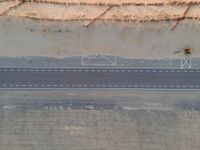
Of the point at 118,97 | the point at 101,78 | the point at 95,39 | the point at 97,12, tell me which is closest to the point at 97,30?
the point at 95,39

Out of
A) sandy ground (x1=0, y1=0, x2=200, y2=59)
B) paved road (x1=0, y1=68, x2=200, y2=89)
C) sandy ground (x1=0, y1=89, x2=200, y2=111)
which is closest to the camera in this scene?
sandy ground (x1=0, y1=89, x2=200, y2=111)

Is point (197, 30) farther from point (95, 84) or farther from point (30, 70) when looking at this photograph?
point (30, 70)

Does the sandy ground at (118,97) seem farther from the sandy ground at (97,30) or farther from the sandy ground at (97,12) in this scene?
the sandy ground at (97,12)

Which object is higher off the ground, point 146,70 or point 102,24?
point 102,24

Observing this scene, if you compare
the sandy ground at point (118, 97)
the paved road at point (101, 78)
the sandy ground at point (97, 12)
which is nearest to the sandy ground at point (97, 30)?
the sandy ground at point (97, 12)

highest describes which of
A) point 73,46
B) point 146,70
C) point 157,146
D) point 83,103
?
point 73,46

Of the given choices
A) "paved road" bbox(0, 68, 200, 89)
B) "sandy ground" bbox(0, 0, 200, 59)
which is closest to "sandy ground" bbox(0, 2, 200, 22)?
"sandy ground" bbox(0, 0, 200, 59)

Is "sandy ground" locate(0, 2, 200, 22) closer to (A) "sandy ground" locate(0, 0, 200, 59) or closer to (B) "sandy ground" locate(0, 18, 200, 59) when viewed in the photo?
(A) "sandy ground" locate(0, 0, 200, 59)

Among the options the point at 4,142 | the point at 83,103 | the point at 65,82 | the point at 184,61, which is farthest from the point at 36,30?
the point at 184,61

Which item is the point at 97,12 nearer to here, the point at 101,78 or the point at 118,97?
the point at 101,78
